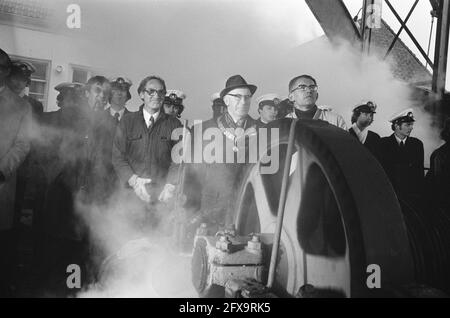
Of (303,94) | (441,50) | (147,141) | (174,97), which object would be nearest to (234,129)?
(303,94)

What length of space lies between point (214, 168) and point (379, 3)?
223 centimetres

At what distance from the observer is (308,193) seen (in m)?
1.74

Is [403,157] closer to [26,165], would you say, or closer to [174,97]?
[174,97]

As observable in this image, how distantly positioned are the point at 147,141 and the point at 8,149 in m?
1.00

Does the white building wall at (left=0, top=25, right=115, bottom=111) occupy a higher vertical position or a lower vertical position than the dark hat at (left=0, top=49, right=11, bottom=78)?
higher

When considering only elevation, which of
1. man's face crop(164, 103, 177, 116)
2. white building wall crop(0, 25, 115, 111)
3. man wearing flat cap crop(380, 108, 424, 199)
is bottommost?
man wearing flat cap crop(380, 108, 424, 199)

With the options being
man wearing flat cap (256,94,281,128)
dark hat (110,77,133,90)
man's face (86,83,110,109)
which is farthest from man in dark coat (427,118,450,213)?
man's face (86,83,110,109)

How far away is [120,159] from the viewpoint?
324cm

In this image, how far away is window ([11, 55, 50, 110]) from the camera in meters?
3.54

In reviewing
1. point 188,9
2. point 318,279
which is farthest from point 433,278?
point 188,9

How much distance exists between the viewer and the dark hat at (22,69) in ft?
10.6

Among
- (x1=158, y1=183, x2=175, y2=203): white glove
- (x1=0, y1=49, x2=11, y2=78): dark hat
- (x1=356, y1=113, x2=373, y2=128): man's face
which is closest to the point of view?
(x1=0, y1=49, x2=11, y2=78): dark hat

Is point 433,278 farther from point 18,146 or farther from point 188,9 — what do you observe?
point 188,9

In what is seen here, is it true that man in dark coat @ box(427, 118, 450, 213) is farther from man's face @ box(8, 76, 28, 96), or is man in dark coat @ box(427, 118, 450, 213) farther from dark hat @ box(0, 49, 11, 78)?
man's face @ box(8, 76, 28, 96)
